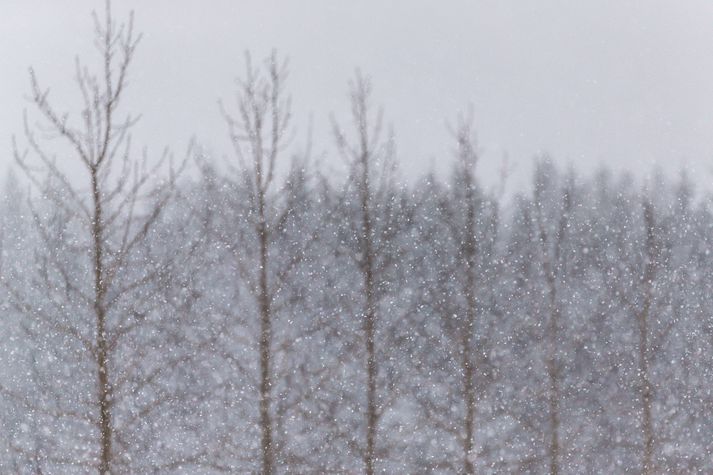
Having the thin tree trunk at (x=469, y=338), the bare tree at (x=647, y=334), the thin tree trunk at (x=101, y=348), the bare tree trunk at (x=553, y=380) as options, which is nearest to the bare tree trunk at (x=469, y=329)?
the thin tree trunk at (x=469, y=338)

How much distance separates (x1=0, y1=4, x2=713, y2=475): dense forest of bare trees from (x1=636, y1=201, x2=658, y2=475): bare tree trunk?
0.09ft

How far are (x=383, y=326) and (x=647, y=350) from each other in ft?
13.4

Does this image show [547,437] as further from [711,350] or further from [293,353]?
[293,353]

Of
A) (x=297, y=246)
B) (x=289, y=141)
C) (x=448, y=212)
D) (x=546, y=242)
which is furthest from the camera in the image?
(x=546, y=242)

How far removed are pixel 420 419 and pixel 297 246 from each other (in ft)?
8.89

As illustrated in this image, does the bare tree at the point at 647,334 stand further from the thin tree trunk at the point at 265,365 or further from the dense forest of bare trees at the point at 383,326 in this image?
the thin tree trunk at the point at 265,365

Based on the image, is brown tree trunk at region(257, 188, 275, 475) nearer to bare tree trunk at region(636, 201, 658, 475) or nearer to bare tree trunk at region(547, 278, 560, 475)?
bare tree trunk at region(547, 278, 560, 475)

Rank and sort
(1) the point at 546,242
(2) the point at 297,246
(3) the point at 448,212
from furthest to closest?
(1) the point at 546,242 → (3) the point at 448,212 → (2) the point at 297,246

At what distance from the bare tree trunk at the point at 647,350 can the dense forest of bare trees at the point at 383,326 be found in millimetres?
29

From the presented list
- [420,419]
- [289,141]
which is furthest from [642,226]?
[289,141]

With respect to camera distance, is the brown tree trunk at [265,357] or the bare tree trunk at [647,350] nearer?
the brown tree trunk at [265,357]

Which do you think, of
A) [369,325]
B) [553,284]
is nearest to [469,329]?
[369,325]

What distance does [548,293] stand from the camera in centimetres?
1211

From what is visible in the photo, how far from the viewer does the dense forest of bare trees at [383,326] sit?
9.96 m
